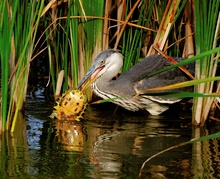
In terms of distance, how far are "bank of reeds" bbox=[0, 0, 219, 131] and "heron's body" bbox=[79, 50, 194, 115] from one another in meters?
0.14

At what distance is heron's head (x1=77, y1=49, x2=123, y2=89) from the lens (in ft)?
20.9

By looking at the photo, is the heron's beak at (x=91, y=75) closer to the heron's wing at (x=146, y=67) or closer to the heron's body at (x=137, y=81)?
the heron's body at (x=137, y=81)

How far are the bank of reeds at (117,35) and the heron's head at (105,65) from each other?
10 centimetres

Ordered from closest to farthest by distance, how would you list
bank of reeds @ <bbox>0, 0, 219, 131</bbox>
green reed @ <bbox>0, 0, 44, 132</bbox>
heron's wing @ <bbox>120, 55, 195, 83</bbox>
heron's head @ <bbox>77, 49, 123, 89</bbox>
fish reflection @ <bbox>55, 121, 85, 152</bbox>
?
green reed @ <bbox>0, 0, 44, 132</bbox>, fish reflection @ <bbox>55, 121, 85, 152</bbox>, bank of reeds @ <bbox>0, 0, 219, 131</bbox>, heron's wing @ <bbox>120, 55, 195, 83</bbox>, heron's head @ <bbox>77, 49, 123, 89</bbox>

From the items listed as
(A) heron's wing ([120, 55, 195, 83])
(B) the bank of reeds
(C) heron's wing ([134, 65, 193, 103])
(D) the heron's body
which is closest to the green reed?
(B) the bank of reeds

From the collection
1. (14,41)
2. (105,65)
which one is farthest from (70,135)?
(105,65)

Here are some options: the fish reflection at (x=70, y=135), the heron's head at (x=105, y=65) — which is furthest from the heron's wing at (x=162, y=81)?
the fish reflection at (x=70, y=135)

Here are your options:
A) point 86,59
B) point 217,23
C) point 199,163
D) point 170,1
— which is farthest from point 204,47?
point 86,59

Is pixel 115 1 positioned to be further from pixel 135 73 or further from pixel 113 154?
pixel 113 154

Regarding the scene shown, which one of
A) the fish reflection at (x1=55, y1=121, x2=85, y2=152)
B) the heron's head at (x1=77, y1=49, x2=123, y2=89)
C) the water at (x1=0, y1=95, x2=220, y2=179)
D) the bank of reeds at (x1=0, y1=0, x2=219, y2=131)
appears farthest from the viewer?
the heron's head at (x1=77, y1=49, x2=123, y2=89)

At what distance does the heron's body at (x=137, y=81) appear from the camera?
6.27 m

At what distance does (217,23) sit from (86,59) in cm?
166

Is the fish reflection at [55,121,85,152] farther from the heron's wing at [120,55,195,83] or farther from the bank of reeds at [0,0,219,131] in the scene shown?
the heron's wing at [120,55,195,83]

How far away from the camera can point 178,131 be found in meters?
5.68
